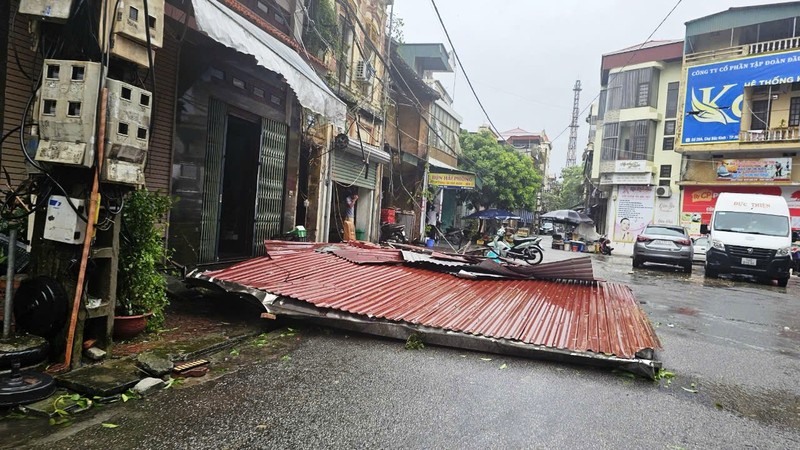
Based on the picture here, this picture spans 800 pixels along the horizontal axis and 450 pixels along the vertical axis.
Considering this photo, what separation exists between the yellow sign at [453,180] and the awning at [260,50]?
1197cm

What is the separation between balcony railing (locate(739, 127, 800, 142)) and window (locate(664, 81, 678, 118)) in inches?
190

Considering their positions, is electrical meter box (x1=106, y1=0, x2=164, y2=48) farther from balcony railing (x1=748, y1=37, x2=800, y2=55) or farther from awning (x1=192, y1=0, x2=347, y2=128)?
balcony railing (x1=748, y1=37, x2=800, y2=55)

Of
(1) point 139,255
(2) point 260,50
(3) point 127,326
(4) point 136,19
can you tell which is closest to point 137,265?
(1) point 139,255

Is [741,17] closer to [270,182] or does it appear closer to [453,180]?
[453,180]

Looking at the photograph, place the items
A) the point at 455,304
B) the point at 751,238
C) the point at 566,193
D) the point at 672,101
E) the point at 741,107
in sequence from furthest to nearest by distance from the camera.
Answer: the point at 566,193 → the point at 672,101 → the point at 741,107 → the point at 751,238 → the point at 455,304

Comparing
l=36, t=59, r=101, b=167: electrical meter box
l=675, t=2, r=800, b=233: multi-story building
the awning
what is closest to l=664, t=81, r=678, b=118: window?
l=675, t=2, r=800, b=233: multi-story building

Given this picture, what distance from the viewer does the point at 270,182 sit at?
9.70 metres

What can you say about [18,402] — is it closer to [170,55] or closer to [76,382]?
[76,382]

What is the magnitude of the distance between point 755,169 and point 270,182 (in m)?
26.2

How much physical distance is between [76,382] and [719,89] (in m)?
30.3

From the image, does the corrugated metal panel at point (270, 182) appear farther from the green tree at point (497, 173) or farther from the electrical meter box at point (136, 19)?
the green tree at point (497, 173)

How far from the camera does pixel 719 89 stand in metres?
25.2

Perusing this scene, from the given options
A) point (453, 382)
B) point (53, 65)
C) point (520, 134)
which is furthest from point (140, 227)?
point (520, 134)

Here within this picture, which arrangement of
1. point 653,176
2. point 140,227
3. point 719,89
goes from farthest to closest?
1. point 653,176
2. point 719,89
3. point 140,227
